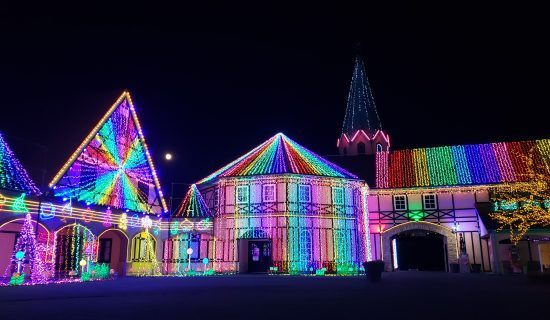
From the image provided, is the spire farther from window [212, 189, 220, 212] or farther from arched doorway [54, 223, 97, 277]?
arched doorway [54, 223, 97, 277]

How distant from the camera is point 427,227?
97.1 feet

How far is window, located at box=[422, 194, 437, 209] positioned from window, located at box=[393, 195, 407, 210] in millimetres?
1297

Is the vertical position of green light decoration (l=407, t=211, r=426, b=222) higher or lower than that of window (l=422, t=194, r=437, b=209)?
lower

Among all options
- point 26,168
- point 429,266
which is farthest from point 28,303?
point 429,266

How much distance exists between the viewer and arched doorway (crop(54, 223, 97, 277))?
21.9 metres

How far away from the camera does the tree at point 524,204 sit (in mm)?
24156

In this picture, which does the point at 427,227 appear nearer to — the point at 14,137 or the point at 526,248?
the point at 526,248

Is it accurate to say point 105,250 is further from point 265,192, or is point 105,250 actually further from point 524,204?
point 524,204

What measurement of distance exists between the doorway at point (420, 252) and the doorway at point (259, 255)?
10139 mm

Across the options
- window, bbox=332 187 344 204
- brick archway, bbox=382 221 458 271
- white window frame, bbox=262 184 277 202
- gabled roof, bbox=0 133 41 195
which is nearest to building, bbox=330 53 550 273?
brick archway, bbox=382 221 458 271

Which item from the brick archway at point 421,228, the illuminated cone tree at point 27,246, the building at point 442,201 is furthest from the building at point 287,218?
the illuminated cone tree at point 27,246

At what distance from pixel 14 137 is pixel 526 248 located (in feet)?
95.8

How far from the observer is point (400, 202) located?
30.5 metres

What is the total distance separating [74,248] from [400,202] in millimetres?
20480
